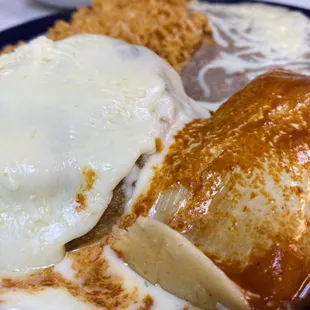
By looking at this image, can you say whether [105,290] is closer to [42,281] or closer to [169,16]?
[42,281]

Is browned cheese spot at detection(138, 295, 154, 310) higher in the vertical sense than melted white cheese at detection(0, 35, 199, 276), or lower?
lower

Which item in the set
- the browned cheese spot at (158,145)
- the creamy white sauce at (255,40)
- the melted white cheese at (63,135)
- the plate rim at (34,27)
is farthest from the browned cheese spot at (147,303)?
the plate rim at (34,27)

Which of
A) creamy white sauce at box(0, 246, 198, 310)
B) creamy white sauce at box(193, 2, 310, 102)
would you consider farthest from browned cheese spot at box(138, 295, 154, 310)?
creamy white sauce at box(193, 2, 310, 102)

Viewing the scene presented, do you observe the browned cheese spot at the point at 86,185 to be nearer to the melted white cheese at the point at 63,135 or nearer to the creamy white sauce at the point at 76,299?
the melted white cheese at the point at 63,135

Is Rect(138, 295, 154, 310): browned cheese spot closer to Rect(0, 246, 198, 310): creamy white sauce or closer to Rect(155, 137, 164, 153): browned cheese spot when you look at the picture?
Rect(0, 246, 198, 310): creamy white sauce

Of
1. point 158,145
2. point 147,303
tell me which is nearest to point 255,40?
point 158,145

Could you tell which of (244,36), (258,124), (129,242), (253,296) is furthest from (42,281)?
(244,36)
